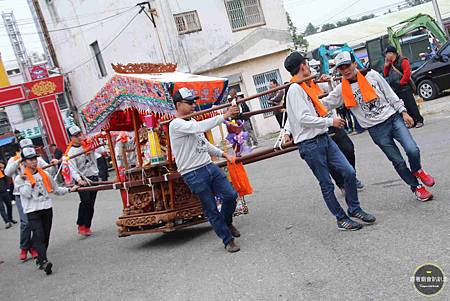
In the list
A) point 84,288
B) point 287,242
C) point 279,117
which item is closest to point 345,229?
point 287,242

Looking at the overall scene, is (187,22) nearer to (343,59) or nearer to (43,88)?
(43,88)

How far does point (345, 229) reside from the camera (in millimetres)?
5023

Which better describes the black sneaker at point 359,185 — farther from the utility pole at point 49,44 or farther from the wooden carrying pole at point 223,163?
the utility pole at point 49,44

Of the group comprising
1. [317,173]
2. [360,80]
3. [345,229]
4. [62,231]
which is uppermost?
[360,80]

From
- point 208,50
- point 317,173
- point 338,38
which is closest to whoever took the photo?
point 317,173

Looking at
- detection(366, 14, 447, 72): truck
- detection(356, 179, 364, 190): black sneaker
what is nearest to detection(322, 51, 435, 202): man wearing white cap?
detection(356, 179, 364, 190): black sneaker

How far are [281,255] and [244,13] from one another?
17.5m

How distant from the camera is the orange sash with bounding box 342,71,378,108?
5.14 meters

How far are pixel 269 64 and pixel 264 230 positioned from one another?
1593cm

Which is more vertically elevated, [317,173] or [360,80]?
[360,80]

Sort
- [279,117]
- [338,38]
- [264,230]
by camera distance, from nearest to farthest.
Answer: [264,230] → [279,117] → [338,38]

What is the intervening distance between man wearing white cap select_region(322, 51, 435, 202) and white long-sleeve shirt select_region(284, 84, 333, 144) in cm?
52

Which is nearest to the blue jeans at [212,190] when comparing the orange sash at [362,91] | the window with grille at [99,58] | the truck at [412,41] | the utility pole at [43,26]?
the orange sash at [362,91]

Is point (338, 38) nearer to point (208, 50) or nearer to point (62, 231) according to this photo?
point (208, 50)
